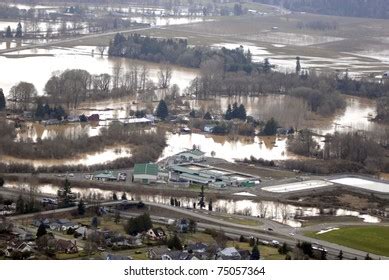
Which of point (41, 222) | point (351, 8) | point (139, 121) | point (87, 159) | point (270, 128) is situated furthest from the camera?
point (351, 8)

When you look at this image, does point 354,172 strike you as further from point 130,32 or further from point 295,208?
point 130,32

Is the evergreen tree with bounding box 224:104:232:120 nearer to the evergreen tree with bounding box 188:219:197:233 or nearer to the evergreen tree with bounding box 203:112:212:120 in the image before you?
the evergreen tree with bounding box 203:112:212:120

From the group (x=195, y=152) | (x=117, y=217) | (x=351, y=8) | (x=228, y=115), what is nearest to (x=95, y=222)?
(x=117, y=217)

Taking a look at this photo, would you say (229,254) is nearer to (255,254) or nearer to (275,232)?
(255,254)

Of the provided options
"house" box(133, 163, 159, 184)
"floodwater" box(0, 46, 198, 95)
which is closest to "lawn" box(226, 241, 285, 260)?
"house" box(133, 163, 159, 184)

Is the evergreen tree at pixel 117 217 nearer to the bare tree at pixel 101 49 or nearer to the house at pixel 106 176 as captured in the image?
the house at pixel 106 176

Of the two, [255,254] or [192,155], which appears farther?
[192,155]

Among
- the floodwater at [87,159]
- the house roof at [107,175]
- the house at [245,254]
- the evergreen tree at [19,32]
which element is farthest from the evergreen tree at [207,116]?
the evergreen tree at [19,32]
